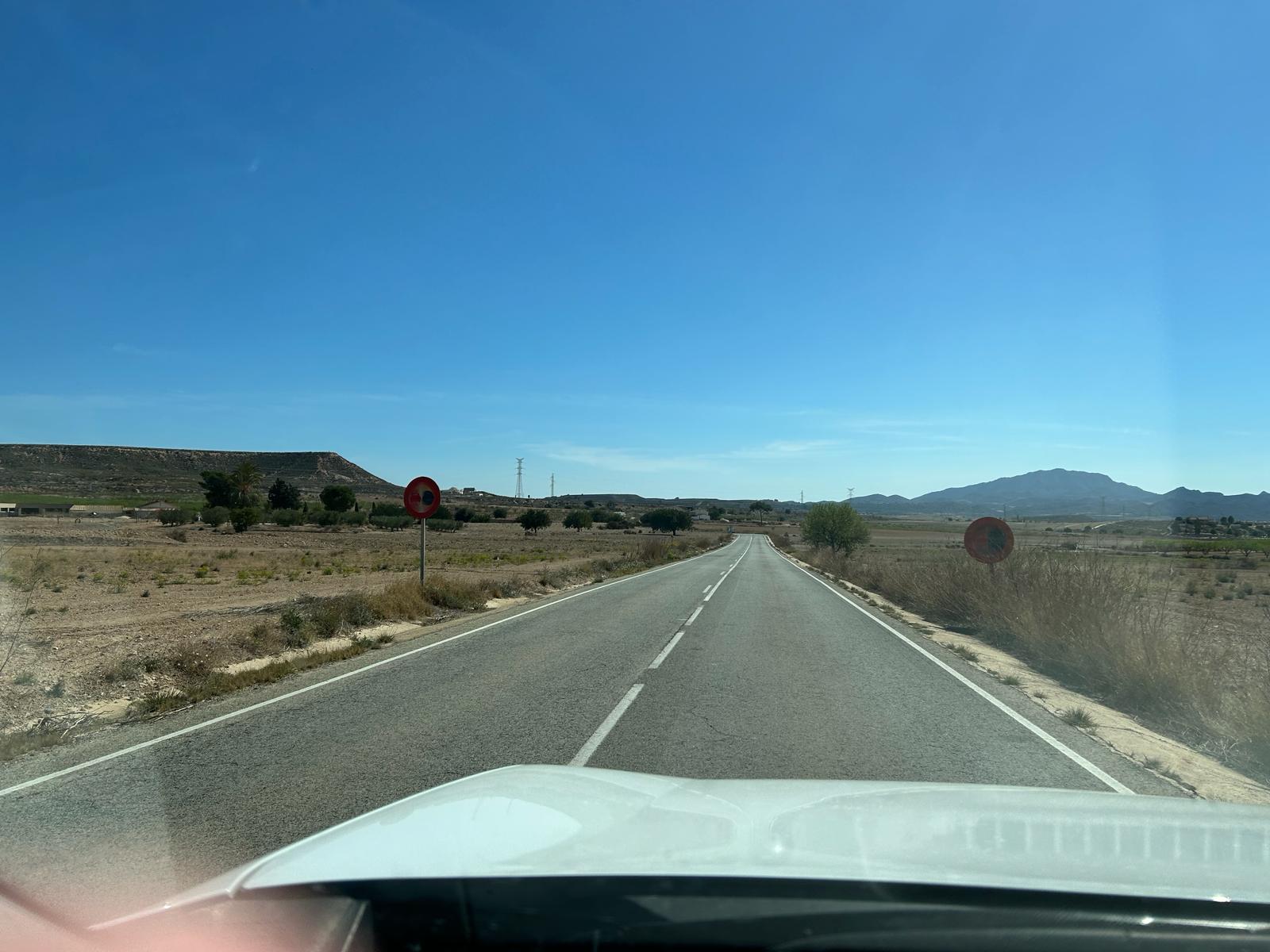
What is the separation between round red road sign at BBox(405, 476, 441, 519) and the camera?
20.3 metres

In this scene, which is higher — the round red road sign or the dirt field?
the round red road sign

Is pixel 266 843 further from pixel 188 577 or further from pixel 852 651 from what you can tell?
pixel 188 577

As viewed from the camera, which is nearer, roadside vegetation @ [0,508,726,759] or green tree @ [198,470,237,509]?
roadside vegetation @ [0,508,726,759]

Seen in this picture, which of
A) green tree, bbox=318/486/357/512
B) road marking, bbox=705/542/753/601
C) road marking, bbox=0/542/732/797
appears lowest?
road marking, bbox=705/542/753/601

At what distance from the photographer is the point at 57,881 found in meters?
4.69

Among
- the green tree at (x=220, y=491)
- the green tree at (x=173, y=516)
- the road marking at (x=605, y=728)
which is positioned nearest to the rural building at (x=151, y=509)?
the green tree at (x=173, y=516)

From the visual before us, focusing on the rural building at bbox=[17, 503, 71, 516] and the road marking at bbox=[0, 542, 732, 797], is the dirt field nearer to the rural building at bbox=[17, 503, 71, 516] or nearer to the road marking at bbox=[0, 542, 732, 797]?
the road marking at bbox=[0, 542, 732, 797]

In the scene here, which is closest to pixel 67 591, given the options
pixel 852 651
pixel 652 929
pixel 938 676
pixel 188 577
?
pixel 188 577

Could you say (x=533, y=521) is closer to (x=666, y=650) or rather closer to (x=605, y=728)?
(x=666, y=650)

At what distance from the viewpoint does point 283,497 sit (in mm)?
100188

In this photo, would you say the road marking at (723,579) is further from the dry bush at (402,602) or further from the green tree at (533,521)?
the green tree at (533,521)

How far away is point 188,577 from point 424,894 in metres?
35.5

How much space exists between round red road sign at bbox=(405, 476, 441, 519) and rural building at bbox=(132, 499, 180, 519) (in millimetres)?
64050

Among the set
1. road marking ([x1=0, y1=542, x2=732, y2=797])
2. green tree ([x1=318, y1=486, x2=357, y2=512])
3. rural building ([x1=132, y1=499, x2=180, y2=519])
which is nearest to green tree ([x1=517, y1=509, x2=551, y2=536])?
green tree ([x1=318, y1=486, x2=357, y2=512])
